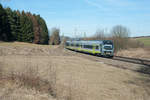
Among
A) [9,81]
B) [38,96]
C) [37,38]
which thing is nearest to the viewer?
[38,96]

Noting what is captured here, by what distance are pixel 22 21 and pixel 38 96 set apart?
60166 mm

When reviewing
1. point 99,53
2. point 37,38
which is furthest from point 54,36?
point 99,53

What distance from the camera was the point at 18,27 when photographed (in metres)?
60.2

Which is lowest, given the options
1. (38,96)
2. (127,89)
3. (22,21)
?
(127,89)

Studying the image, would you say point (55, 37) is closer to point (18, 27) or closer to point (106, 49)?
point (18, 27)

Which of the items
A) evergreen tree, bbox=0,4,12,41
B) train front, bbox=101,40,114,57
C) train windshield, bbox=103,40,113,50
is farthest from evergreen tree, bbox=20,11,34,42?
train front, bbox=101,40,114,57

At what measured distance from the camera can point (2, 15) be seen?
51219 millimetres

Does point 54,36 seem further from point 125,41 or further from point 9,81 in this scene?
point 9,81

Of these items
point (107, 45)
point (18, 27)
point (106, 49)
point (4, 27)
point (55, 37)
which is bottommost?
point (106, 49)

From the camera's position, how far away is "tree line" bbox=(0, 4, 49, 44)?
52.2 meters

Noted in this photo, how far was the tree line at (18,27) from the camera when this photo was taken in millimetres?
52250

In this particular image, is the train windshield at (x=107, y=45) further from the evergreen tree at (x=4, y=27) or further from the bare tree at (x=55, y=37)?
the bare tree at (x=55, y=37)

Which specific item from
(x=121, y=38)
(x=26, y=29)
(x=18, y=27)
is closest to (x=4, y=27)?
(x=18, y=27)

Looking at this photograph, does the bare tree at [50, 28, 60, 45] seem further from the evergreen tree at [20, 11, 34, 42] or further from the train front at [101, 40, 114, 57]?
the train front at [101, 40, 114, 57]
